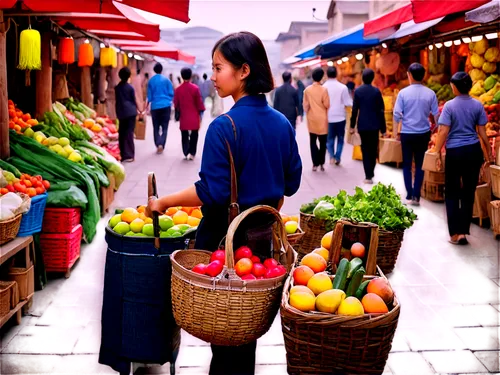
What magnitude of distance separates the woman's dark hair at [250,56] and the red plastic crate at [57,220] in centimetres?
340

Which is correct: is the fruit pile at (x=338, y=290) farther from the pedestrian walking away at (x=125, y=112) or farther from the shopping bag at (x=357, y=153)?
the shopping bag at (x=357, y=153)

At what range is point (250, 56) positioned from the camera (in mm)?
3023

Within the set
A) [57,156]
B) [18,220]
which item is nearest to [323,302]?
[18,220]

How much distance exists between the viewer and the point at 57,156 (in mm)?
6680

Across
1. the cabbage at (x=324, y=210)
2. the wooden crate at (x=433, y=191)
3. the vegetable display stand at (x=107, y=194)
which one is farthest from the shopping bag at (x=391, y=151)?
the cabbage at (x=324, y=210)

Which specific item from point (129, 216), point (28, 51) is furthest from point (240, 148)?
point (28, 51)

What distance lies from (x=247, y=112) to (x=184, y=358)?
74.9 inches

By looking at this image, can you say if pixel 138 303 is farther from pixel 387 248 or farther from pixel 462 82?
pixel 462 82

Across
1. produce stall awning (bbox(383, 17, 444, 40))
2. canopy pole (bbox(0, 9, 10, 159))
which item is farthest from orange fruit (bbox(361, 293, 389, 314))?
produce stall awning (bbox(383, 17, 444, 40))

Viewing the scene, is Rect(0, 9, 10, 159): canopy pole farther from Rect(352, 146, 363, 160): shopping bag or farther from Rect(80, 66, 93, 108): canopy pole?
Rect(352, 146, 363, 160): shopping bag

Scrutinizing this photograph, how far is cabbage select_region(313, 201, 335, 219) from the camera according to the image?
614 centimetres

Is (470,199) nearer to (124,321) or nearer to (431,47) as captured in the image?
(124,321)

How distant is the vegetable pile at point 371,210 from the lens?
596 centimetres

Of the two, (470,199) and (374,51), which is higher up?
(374,51)
